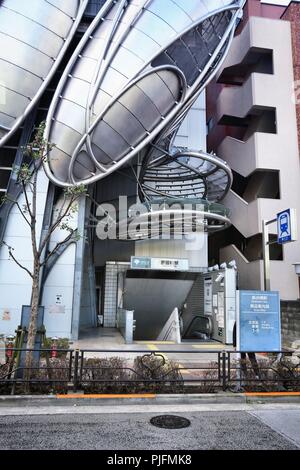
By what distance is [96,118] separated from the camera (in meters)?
17.1

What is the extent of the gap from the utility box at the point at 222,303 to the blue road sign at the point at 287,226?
513 centimetres

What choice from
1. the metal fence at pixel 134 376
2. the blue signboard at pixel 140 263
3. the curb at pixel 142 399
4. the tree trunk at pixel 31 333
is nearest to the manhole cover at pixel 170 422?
the curb at pixel 142 399

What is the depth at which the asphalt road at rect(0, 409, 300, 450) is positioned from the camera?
522cm

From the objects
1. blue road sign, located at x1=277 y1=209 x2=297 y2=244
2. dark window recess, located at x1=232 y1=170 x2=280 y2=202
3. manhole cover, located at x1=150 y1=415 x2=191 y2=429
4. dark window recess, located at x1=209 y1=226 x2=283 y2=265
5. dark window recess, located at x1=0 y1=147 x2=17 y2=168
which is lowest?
manhole cover, located at x1=150 y1=415 x2=191 y2=429

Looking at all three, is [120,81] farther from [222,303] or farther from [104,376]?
[104,376]

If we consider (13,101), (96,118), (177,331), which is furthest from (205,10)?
(177,331)

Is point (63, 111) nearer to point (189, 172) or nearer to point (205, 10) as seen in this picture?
point (205, 10)

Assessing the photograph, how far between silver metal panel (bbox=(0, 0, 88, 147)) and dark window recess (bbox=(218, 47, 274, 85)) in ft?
53.6

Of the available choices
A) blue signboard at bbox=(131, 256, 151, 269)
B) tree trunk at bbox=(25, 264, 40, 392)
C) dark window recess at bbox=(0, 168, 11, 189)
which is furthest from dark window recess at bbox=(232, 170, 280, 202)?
tree trunk at bbox=(25, 264, 40, 392)

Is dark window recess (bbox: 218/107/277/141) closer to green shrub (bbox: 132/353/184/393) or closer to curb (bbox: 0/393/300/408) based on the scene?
green shrub (bbox: 132/353/184/393)

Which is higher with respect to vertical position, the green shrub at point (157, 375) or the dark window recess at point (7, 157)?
the dark window recess at point (7, 157)

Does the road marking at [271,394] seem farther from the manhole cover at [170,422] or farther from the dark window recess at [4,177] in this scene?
the dark window recess at [4,177]

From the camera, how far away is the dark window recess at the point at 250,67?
94.3 ft

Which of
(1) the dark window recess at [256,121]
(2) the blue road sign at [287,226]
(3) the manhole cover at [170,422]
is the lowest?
(3) the manhole cover at [170,422]
